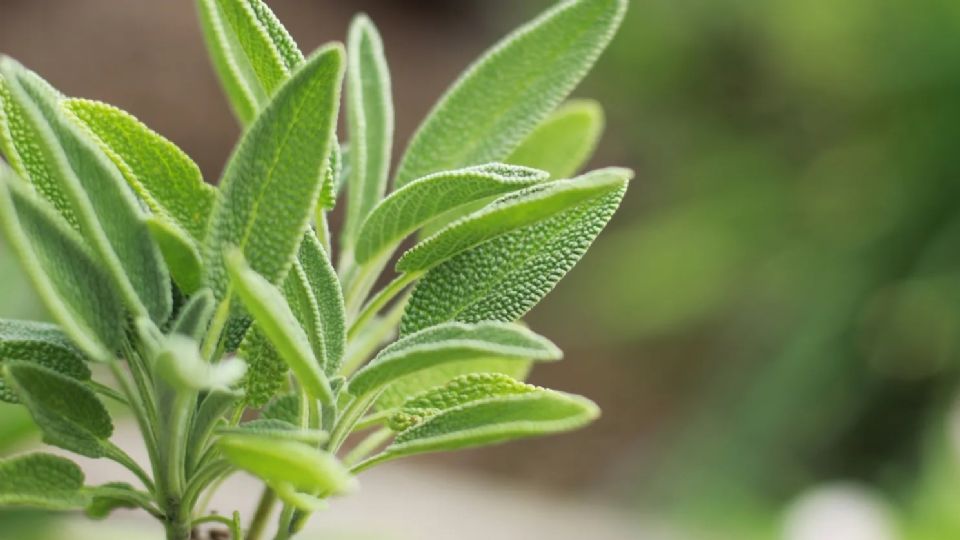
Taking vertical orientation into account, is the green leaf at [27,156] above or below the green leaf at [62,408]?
above

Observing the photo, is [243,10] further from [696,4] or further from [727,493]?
[696,4]

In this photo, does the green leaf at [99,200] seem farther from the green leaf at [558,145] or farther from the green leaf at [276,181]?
the green leaf at [558,145]

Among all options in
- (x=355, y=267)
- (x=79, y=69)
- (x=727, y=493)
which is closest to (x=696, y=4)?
(x=727, y=493)

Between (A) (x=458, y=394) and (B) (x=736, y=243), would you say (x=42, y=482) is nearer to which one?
(A) (x=458, y=394)

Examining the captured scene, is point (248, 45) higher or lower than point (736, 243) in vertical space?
lower

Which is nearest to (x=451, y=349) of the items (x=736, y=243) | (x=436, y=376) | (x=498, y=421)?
(x=498, y=421)

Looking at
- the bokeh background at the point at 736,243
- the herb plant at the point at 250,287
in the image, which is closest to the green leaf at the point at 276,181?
the herb plant at the point at 250,287
